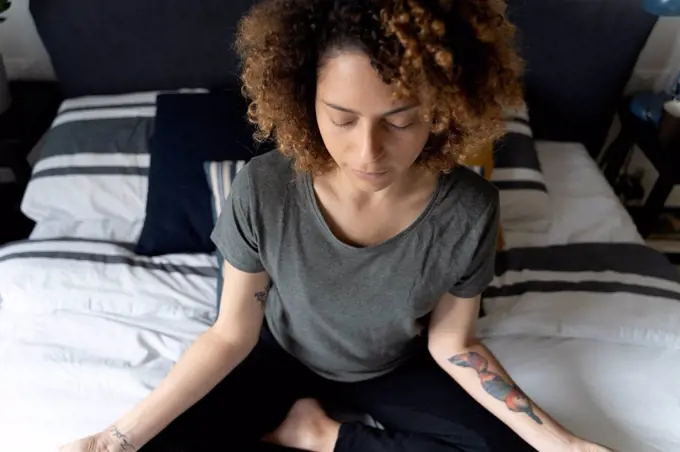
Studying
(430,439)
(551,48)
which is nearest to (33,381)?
(430,439)

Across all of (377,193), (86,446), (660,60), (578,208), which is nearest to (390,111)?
(377,193)

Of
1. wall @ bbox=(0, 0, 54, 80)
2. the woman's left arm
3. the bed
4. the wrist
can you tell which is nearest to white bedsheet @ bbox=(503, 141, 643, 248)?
the bed

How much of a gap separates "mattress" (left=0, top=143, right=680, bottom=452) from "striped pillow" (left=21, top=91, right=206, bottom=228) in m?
0.08

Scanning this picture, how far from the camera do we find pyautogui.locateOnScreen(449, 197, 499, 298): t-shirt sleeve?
2.78 ft

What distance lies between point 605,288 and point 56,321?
116cm

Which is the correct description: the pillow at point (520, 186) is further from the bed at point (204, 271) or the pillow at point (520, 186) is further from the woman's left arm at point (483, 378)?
the woman's left arm at point (483, 378)

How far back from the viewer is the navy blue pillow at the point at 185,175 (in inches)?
52.1

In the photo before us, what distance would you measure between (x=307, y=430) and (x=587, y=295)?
668mm

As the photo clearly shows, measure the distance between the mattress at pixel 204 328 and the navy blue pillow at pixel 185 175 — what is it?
43 mm

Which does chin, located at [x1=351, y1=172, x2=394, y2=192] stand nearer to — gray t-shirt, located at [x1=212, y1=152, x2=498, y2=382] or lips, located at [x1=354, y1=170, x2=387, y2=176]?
lips, located at [x1=354, y1=170, x2=387, y2=176]

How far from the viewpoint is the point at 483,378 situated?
923 millimetres

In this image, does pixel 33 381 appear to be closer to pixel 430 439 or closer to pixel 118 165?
pixel 118 165

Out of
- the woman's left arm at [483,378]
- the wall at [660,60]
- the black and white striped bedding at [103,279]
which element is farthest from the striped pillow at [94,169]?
the wall at [660,60]

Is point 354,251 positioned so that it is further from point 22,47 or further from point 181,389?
point 22,47
